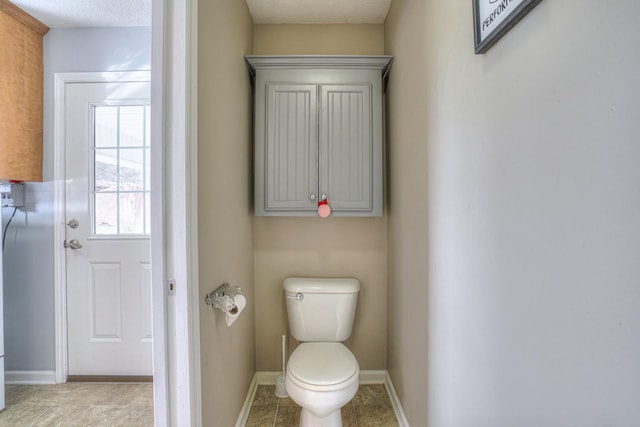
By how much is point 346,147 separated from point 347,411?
1613mm

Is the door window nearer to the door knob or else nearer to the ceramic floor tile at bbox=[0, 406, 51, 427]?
the door knob

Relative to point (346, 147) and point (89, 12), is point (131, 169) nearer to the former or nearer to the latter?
point (89, 12)

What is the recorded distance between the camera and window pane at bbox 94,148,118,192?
6.56ft

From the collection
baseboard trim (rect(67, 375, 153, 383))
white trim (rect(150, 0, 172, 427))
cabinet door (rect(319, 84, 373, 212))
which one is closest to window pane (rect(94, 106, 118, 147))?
white trim (rect(150, 0, 172, 427))

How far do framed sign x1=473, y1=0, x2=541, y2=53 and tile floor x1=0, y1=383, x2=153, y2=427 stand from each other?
2454 millimetres

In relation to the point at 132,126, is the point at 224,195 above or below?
below

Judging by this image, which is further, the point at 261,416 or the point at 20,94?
the point at 20,94

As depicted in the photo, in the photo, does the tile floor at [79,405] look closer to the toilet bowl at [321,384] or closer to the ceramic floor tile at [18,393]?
the ceramic floor tile at [18,393]

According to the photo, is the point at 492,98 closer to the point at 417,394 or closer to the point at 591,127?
the point at 591,127

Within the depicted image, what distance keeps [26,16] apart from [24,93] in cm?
50

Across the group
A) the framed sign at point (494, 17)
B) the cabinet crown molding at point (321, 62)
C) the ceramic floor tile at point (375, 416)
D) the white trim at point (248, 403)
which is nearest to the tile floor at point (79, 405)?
the white trim at point (248, 403)

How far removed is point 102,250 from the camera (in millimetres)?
1965

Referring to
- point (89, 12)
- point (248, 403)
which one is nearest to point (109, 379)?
point (248, 403)

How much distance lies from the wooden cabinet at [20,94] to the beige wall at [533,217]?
2535 mm
